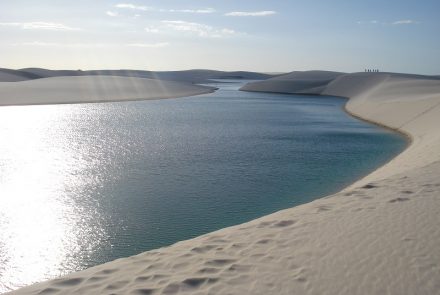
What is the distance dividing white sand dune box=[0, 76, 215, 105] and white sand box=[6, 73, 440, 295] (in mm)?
41683

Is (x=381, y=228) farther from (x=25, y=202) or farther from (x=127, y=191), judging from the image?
(x=25, y=202)

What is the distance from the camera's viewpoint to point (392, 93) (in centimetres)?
4519

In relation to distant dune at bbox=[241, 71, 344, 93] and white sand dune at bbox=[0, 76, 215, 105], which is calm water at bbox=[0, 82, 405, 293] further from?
distant dune at bbox=[241, 71, 344, 93]

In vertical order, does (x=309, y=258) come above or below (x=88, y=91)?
below

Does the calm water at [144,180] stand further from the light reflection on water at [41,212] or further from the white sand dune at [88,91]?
the white sand dune at [88,91]

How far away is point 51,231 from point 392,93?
43254 mm

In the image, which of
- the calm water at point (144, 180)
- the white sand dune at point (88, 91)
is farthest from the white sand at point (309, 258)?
the white sand dune at point (88, 91)

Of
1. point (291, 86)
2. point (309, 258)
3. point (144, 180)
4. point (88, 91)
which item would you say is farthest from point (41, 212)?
point (291, 86)

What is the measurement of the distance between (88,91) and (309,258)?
53239mm

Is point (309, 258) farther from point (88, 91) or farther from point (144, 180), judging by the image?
point (88, 91)

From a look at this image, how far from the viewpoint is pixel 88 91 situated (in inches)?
2158

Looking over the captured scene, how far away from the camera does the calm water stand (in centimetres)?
823

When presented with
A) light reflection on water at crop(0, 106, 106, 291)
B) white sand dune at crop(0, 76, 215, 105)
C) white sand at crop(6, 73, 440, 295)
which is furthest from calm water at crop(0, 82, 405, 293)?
white sand dune at crop(0, 76, 215, 105)

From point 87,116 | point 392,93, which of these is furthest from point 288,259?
point 392,93
